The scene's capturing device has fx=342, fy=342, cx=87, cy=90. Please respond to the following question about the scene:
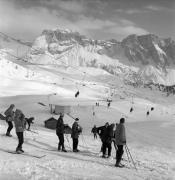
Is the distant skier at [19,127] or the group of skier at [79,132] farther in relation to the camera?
the distant skier at [19,127]

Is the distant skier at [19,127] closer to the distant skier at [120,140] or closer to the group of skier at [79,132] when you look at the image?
the group of skier at [79,132]

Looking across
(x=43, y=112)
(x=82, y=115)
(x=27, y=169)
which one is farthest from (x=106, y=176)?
(x=82, y=115)

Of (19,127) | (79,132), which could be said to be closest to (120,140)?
(19,127)

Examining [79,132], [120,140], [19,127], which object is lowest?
[79,132]

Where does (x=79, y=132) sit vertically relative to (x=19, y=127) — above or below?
below

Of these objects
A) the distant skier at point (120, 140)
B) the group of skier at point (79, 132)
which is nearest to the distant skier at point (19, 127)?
the group of skier at point (79, 132)

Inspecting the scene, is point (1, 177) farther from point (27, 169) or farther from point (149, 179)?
point (149, 179)

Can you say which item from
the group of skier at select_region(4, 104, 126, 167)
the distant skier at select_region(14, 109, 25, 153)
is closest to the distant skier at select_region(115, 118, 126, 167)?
the group of skier at select_region(4, 104, 126, 167)

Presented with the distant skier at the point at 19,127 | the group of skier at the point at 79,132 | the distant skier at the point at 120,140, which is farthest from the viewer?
the distant skier at the point at 19,127

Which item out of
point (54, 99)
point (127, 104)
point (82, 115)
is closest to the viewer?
point (82, 115)

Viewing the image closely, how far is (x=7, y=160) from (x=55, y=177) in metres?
3.02

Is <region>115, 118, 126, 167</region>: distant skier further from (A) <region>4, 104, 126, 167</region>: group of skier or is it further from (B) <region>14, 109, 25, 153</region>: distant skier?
(B) <region>14, 109, 25, 153</region>: distant skier

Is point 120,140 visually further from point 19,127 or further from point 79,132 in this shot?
point 79,132

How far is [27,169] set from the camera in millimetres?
12859
